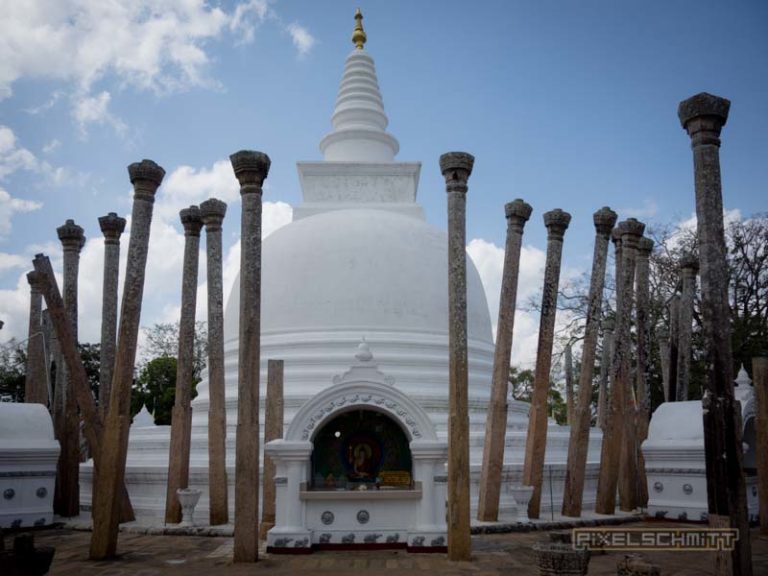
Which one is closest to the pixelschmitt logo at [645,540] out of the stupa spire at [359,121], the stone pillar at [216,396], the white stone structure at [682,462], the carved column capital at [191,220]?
the white stone structure at [682,462]

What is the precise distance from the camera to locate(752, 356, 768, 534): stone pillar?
12.3 metres

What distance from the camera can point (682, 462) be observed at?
1483cm

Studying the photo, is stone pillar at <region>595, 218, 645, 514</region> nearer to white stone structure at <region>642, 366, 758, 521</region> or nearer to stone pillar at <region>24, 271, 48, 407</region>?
white stone structure at <region>642, 366, 758, 521</region>

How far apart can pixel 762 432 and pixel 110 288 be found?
12545 millimetres

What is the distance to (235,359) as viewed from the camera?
19422 mm

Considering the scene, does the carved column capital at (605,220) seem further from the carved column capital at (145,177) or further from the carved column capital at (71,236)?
the carved column capital at (71,236)

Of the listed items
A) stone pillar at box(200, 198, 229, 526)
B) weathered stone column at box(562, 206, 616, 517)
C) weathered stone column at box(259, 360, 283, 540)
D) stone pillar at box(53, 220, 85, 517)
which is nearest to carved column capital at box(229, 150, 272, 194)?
weathered stone column at box(259, 360, 283, 540)

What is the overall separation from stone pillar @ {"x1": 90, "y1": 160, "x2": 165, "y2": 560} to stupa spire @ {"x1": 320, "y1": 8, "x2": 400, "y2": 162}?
12.7 meters

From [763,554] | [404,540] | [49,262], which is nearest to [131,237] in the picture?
[49,262]

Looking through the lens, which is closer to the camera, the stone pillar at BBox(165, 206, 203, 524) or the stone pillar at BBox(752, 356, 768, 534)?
the stone pillar at BBox(752, 356, 768, 534)

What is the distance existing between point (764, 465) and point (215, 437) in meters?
9.55

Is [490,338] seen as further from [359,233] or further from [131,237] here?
[131,237]

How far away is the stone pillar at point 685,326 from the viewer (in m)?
17.4

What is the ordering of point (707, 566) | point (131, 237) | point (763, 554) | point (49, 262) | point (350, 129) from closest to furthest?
point (707, 566) → point (763, 554) → point (131, 237) → point (49, 262) → point (350, 129)
